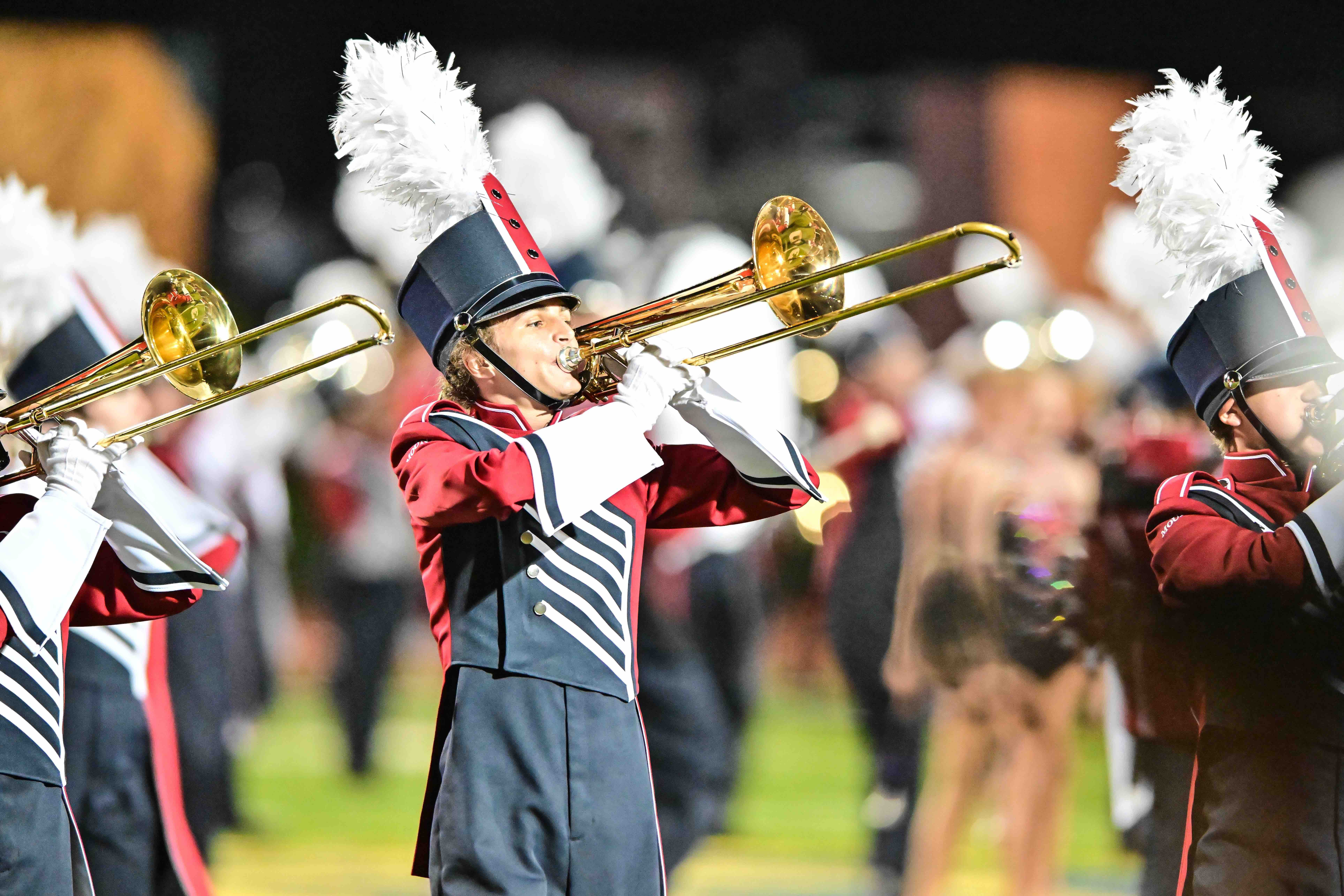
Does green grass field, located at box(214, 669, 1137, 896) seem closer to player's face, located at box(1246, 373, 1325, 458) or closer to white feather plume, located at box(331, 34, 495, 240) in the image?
player's face, located at box(1246, 373, 1325, 458)

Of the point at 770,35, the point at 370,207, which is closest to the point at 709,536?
the point at 370,207

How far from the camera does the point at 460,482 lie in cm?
295

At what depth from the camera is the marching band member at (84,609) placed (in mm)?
3082

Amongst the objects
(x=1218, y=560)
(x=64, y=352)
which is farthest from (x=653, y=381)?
(x=64, y=352)

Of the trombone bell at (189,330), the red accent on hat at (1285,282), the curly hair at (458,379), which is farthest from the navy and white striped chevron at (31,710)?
the red accent on hat at (1285,282)

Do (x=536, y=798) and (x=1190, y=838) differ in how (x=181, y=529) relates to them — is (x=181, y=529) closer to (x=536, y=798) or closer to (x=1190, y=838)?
(x=536, y=798)

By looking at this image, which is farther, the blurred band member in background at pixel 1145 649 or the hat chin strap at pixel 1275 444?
the blurred band member in background at pixel 1145 649

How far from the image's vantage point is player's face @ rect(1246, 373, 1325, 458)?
3094mm

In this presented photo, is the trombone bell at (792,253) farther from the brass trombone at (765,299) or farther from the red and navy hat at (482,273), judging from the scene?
the red and navy hat at (482,273)

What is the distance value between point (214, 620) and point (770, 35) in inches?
434

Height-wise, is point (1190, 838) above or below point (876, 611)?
below

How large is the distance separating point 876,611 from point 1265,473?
332 centimetres

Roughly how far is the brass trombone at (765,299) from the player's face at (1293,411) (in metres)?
0.61

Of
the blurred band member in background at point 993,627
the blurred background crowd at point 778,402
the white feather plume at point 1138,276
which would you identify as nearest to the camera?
the blurred band member in background at point 993,627
